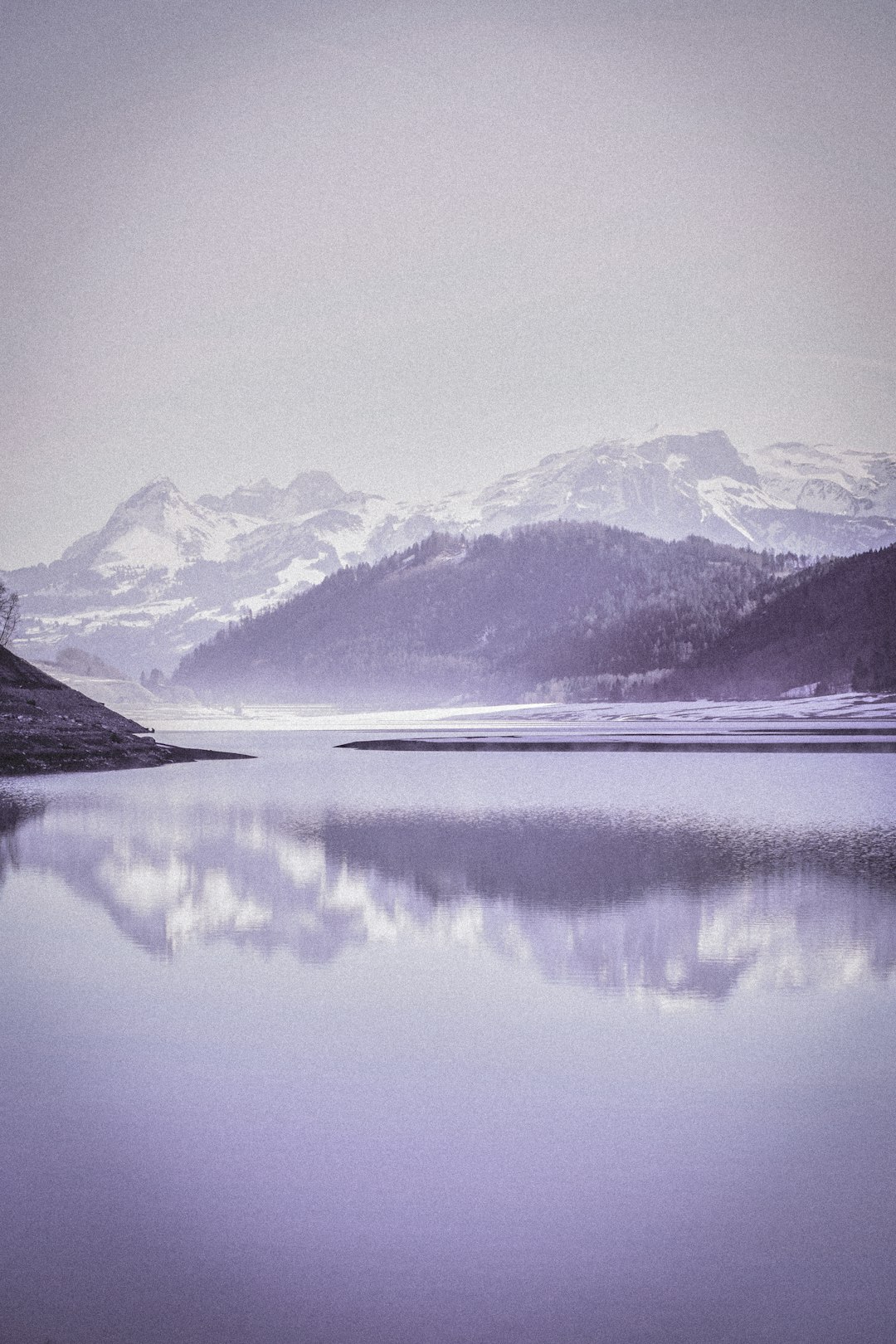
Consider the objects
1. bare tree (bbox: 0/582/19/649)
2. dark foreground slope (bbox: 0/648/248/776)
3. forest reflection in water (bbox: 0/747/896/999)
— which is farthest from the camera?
bare tree (bbox: 0/582/19/649)

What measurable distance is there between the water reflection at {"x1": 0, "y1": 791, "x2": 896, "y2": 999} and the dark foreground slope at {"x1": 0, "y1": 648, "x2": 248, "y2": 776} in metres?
32.0

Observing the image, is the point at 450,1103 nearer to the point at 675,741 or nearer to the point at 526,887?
the point at 526,887

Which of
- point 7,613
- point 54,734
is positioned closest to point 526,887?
point 54,734

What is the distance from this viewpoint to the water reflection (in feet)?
62.6

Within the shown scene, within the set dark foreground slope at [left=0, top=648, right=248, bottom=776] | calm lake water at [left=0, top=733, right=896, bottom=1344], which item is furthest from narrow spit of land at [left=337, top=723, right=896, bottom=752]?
calm lake water at [left=0, top=733, right=896, bottom=1344]

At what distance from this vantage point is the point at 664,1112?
1194cm

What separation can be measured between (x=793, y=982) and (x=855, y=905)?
257 inches

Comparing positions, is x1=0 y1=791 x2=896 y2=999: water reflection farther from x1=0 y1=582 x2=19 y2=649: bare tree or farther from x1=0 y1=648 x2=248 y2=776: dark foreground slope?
x1=0 y1=582 x2=19 y2=649: bare tree

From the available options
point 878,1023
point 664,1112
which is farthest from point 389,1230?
point 878,1023

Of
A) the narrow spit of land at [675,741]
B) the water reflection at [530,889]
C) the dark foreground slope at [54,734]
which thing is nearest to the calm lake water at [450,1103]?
the water reflection at [530,889]

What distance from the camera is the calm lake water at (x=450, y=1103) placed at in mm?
8367

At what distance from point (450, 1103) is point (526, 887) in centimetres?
1378

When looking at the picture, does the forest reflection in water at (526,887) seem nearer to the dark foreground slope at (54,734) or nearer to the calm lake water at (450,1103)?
the calm lake water at (450,1103)

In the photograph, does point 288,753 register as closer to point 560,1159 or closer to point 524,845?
point 524,845
